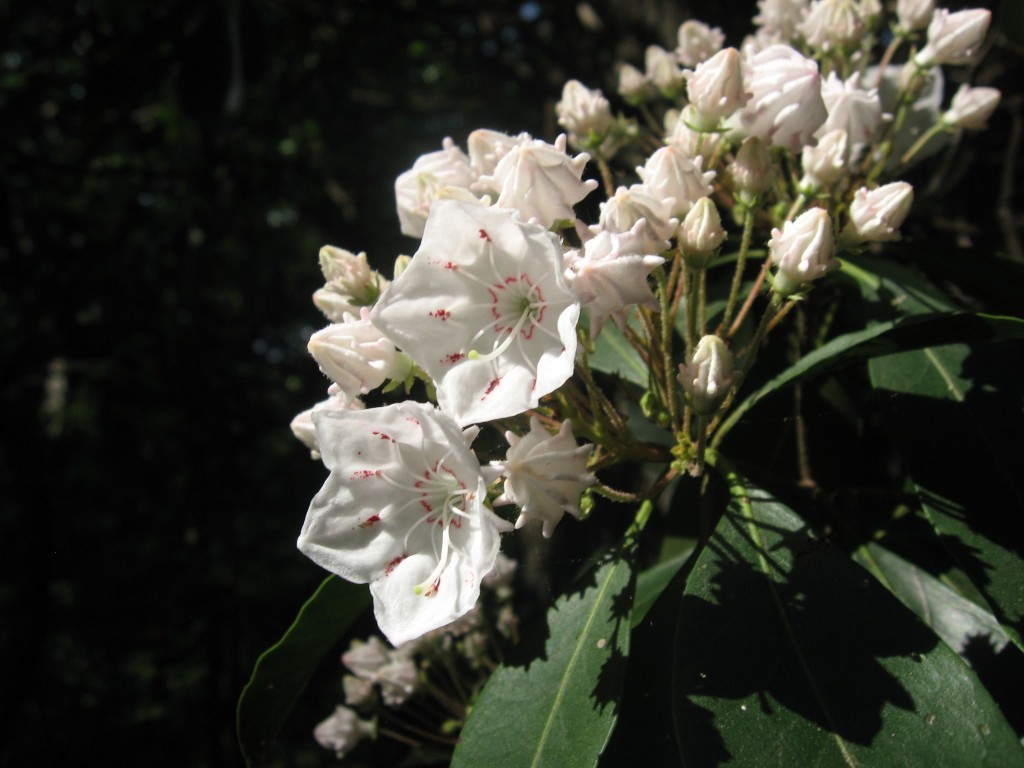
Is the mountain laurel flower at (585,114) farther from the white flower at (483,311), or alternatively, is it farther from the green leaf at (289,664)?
the green leaf at (289,664)

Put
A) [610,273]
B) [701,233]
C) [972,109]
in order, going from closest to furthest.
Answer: [610,273] → [701,233] → [972,109]

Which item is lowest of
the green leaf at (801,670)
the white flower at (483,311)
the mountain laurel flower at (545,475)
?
the green leaf at (801,670)

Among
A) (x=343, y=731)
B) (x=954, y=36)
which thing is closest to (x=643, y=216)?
(x=954, y=36)

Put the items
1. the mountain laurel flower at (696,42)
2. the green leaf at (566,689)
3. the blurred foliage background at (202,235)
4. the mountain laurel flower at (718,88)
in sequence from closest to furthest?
the green leaf at (566,689) → the mountain laurel flower at (718,88) → the mountain laurel flower at (696,42) → the blurred foliage background at (202,235)

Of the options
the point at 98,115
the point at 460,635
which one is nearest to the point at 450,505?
the point at 460,635

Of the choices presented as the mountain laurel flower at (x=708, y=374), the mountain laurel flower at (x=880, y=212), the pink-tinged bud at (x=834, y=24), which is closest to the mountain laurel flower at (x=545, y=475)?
the mountain laurel flower at (x=708, y=374)

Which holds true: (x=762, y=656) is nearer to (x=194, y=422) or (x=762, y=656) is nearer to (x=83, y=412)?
(x=194, y=422)

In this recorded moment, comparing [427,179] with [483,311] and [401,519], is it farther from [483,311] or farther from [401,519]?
[401,519]

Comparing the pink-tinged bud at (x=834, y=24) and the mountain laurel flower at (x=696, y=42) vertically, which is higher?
the pink-tinged bud at (x=834, y=24)
